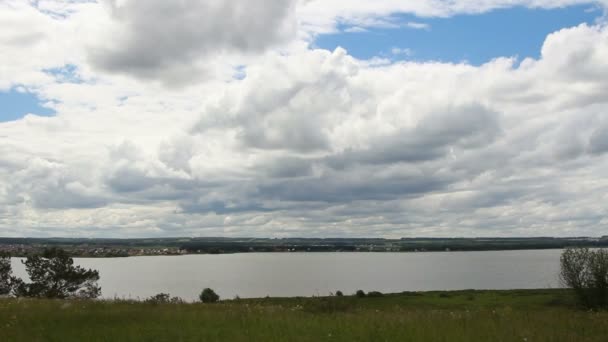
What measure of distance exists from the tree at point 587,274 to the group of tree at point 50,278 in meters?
47.2

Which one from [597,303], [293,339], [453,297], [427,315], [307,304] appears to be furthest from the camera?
[453,297]

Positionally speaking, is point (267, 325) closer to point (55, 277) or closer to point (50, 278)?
point (55, 277)

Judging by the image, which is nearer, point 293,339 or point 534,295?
point 293,339

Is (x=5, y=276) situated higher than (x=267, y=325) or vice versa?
(x=267, y=325)

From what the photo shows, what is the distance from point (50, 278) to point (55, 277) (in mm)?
536

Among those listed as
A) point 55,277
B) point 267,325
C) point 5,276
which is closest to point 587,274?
point 267,325

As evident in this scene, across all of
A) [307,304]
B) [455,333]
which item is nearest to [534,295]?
[307,304]

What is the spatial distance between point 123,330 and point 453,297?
70.8 meters

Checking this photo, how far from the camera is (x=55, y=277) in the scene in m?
59.5

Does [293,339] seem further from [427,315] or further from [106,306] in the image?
[106,306]

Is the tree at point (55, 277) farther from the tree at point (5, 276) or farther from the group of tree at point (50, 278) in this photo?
the tree at point (5, 276)

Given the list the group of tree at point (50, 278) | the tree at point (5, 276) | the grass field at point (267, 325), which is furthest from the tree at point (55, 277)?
the grass field at point (267, 325)

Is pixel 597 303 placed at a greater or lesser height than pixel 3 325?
lesser

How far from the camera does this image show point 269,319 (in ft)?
45.1
